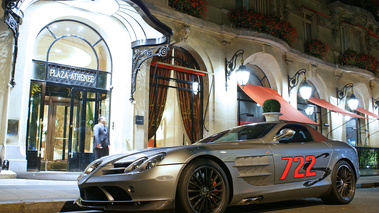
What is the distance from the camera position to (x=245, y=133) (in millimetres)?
5957

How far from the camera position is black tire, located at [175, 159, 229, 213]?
4.32 meters

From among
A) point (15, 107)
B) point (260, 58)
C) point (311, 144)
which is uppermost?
point (260, 58)

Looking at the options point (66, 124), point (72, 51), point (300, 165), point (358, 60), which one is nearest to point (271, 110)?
point (300, 165)

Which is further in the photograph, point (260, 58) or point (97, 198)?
point (260, 58)

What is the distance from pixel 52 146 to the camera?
12711mm

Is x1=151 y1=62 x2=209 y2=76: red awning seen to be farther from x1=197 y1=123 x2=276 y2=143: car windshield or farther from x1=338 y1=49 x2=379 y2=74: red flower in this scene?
x1=338 y1=49 x2=379 y2=74: red flower

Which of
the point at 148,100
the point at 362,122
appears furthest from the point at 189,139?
the point at 362,122

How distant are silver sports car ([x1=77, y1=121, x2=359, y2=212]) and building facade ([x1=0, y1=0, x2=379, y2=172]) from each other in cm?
620

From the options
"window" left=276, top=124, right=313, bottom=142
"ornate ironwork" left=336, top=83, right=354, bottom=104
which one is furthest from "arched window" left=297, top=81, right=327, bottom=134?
"window" left=276, top=124, right=313, bottom=142

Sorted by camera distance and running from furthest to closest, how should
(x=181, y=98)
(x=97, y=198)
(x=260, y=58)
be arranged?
(x=260, y=58), (x=181, y=98), (x=97, y=198)

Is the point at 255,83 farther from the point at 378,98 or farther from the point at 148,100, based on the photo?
the point at 378,98

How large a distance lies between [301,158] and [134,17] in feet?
25.2

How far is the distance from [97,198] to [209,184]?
4.59 ft

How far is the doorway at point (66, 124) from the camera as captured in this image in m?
10.8
